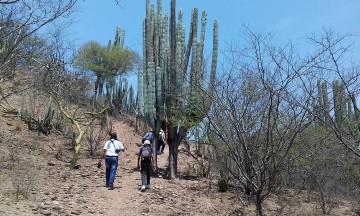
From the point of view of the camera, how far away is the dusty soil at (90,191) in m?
8.27

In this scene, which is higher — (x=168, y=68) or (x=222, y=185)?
(x=168, y=68)

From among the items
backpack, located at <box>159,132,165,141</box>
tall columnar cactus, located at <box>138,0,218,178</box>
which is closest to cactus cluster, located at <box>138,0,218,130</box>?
tall columnar cactus, located at <box>138,0,218,178</box>

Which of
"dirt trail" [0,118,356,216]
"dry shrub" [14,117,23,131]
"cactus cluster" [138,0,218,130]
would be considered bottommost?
"dirt trail" [0,118,356,216]

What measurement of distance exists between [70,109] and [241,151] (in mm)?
11449

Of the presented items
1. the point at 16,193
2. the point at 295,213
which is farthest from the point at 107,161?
the point at 295,213

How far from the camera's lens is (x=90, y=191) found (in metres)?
9.60

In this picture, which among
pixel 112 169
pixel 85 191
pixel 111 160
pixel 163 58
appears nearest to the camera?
pixel 85 191

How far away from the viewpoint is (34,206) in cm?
772

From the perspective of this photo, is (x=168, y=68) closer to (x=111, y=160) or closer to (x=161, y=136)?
(x=161, y=136)

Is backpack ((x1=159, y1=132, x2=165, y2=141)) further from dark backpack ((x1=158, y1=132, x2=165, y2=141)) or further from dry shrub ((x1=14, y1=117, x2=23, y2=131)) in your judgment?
dry shrub ((x1=14, y1=117, x2=23, y2=131))

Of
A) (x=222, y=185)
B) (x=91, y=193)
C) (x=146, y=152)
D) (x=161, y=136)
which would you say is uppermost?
(x=161, y=136)

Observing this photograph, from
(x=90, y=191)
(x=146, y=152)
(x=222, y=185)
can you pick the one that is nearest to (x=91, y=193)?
(x=90, y=191)

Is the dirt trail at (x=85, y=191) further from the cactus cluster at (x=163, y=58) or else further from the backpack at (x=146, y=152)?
the cactus cluster at (x=163, y=58)

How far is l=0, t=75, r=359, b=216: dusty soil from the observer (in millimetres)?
8273
